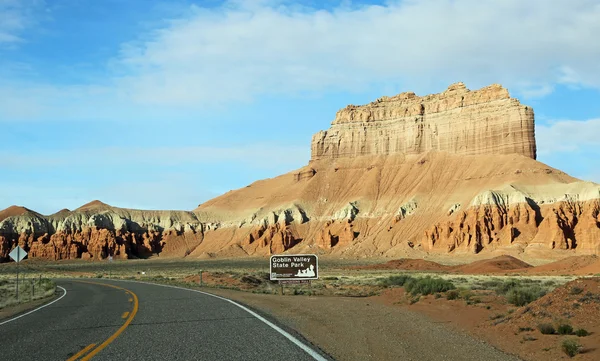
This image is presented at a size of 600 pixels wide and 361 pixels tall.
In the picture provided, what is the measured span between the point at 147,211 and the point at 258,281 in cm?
10929

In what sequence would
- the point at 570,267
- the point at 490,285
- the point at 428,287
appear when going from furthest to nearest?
the point at 570,267
the point at 490,285
the point at 428,287

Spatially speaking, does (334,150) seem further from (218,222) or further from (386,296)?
(386,296)

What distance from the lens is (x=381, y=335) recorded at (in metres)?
12.7

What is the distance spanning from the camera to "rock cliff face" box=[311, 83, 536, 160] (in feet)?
379

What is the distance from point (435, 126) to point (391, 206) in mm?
22870

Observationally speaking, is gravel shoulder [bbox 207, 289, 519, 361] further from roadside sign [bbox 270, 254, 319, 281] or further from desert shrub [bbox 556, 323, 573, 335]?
roadside sign [bbox 270, 254, 319, 281]

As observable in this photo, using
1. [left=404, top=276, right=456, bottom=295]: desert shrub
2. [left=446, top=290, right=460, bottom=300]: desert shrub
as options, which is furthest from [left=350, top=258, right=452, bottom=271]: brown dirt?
Result: [left=446, top=290, right=460, bottom=300]: desert shrub

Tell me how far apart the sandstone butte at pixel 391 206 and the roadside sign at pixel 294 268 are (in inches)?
2492

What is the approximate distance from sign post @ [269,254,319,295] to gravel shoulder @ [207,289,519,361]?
9.44 metres

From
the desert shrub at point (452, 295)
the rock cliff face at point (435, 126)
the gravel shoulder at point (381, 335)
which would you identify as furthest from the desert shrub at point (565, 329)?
the rock cliff face at point (435, 126)

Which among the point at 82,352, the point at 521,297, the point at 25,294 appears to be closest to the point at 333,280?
the point at 25,294

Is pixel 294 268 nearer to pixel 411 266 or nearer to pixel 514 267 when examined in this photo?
pixel 514 267

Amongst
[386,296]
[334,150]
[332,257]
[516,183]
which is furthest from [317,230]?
[386,296]

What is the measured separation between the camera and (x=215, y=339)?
11984 millimetres
